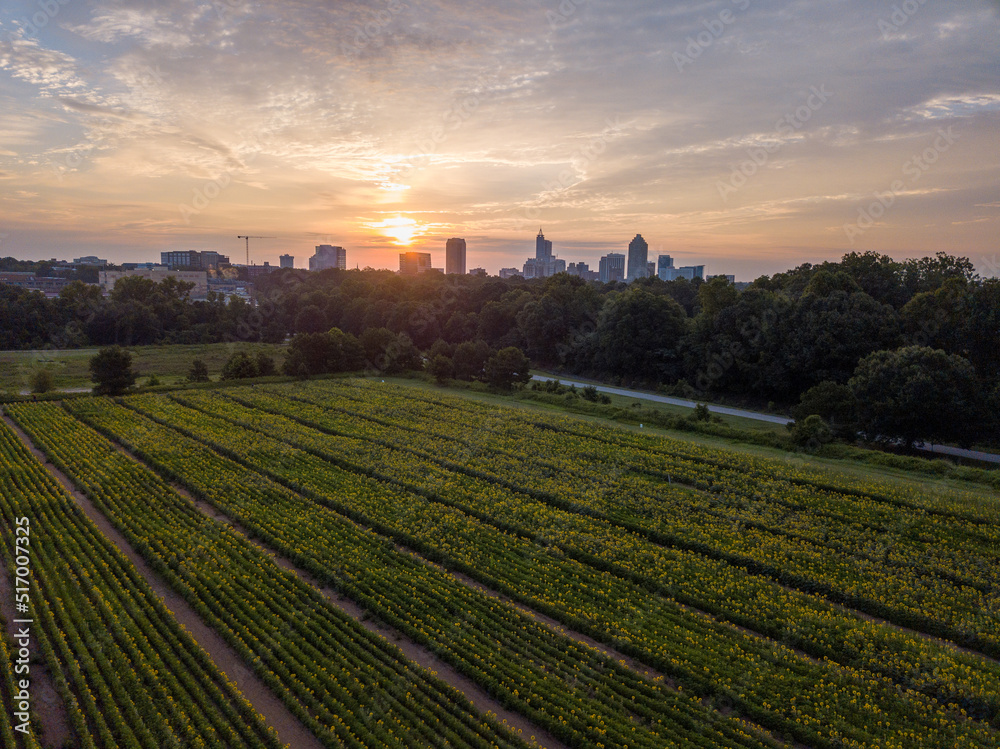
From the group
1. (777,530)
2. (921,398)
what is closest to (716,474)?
(777,530)

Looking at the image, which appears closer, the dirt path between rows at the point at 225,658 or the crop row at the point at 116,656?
the crop row at the point at 116,656

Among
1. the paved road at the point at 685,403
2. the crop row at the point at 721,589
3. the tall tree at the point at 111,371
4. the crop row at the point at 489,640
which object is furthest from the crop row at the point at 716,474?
the tall tree at the point at 111,371

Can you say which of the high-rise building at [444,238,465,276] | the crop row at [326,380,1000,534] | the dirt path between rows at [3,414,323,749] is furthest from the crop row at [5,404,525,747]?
the high-rise building at [444,238,465,276]

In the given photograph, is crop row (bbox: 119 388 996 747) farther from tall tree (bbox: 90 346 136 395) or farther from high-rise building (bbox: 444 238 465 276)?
high-rise building (bbox: 444 238 465 276)

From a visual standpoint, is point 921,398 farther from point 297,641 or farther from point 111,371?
point 111,371

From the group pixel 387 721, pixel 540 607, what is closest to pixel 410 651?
pixel 387 721

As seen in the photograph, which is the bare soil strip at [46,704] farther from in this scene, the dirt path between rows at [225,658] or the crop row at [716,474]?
the crop row at [716,474]

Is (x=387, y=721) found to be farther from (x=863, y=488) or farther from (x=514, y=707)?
(x=863, y=488)
